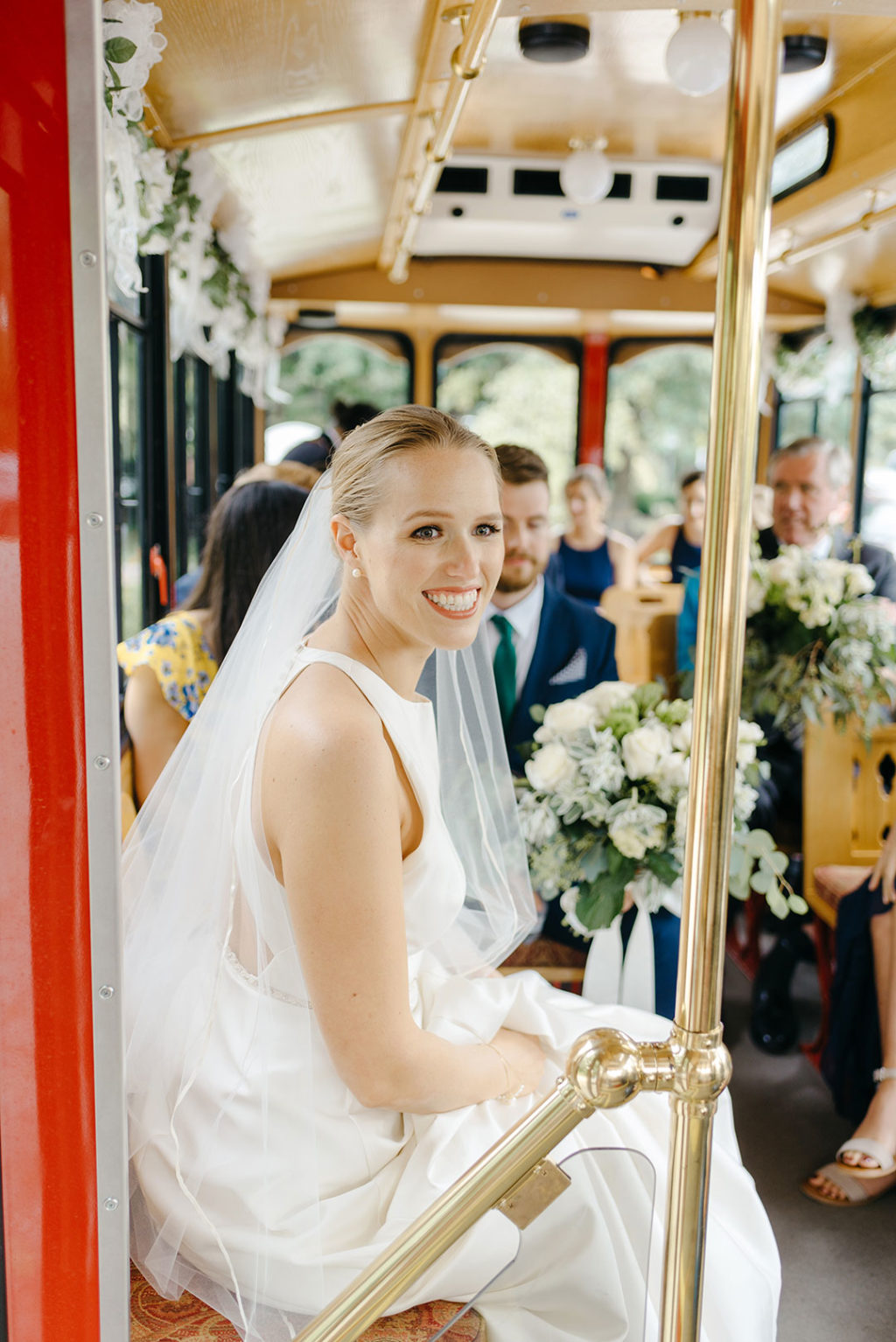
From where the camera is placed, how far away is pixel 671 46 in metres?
2.72

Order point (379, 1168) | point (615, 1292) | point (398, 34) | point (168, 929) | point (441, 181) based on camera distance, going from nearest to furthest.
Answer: point (615, 1292), point (379, 1168), point (168, 929), point (398, 34), point (441, 181)

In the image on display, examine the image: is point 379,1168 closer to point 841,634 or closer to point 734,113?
point 734,113

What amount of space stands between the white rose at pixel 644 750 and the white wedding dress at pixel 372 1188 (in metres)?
0.74

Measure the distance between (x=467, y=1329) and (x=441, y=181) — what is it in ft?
15.7

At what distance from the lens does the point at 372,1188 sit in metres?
1.43

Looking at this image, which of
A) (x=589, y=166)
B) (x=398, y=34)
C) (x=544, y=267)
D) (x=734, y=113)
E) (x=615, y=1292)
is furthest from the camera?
(x=544, y=267)

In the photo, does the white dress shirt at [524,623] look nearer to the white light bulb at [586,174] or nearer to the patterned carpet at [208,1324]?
the patterned carpet at [208,1324]

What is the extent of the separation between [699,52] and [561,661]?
→ 62.1 inches

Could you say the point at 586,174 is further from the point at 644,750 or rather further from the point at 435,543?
the point at 435,543

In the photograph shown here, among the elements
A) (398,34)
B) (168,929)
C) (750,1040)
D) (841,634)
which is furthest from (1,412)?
(750,1040)

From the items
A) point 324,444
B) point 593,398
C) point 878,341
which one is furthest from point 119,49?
point 593,398

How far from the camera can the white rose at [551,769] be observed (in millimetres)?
2295

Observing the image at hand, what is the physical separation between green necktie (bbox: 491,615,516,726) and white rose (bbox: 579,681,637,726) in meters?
0.44

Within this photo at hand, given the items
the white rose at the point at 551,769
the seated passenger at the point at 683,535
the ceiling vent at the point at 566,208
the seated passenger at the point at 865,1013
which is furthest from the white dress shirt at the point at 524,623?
the ceiling vent at the point at 566,208
